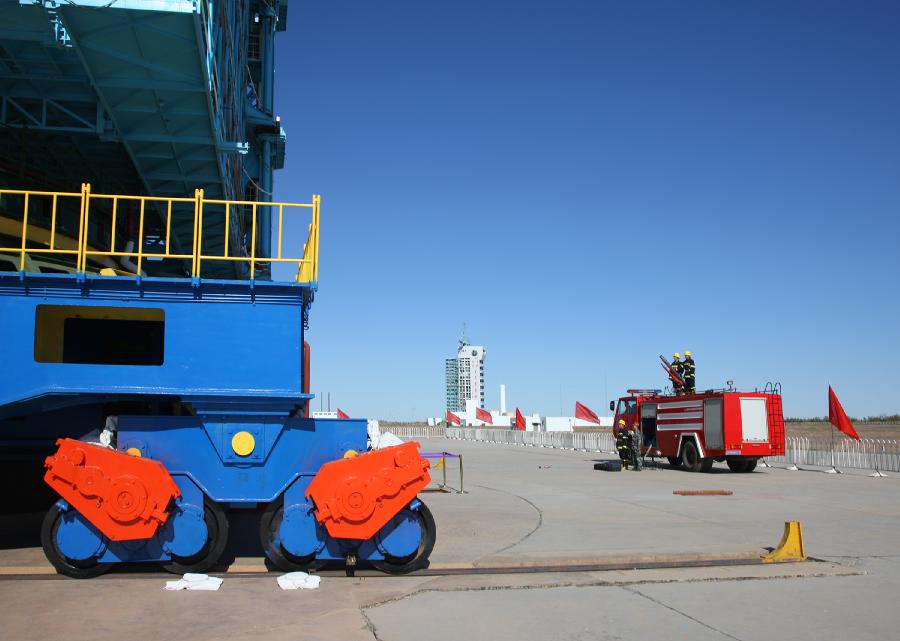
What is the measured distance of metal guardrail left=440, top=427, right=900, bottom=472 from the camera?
80.1ft

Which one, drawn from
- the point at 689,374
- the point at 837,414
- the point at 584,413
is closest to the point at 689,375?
the point at 689,374

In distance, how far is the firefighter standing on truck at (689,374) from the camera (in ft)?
82.4

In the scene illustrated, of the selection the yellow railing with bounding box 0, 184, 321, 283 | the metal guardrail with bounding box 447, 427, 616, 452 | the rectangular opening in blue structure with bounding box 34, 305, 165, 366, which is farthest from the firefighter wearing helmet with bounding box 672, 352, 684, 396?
the rectangular opening in blue structure with bounding box 34, 305, 165, 366

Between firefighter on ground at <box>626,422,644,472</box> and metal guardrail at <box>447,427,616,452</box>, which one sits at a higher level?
firefighter on ground at <box>626,422,644,472</box>

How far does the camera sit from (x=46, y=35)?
9.49m

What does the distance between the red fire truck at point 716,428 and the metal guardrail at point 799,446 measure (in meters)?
3.22

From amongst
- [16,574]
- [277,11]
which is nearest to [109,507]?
[16,574]

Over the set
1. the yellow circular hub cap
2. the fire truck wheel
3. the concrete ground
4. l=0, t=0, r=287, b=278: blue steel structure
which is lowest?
the fire truck wheel

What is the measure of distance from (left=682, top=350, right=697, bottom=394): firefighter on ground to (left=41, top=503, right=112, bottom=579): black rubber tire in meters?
21.1

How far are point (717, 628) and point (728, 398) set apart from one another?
56.4 feet

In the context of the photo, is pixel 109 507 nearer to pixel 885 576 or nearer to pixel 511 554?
pixel 511 554

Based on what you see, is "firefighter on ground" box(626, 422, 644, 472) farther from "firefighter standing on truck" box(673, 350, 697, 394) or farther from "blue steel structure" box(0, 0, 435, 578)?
"blue steel structure" box(0, 0, 435, 578)

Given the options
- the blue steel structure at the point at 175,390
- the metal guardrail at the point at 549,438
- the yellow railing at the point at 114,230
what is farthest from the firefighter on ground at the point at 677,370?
the blue steel structure at the point at 175,390

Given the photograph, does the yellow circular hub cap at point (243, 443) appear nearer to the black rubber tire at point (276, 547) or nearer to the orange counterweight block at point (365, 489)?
the black rubber tire at point (276, 547)
